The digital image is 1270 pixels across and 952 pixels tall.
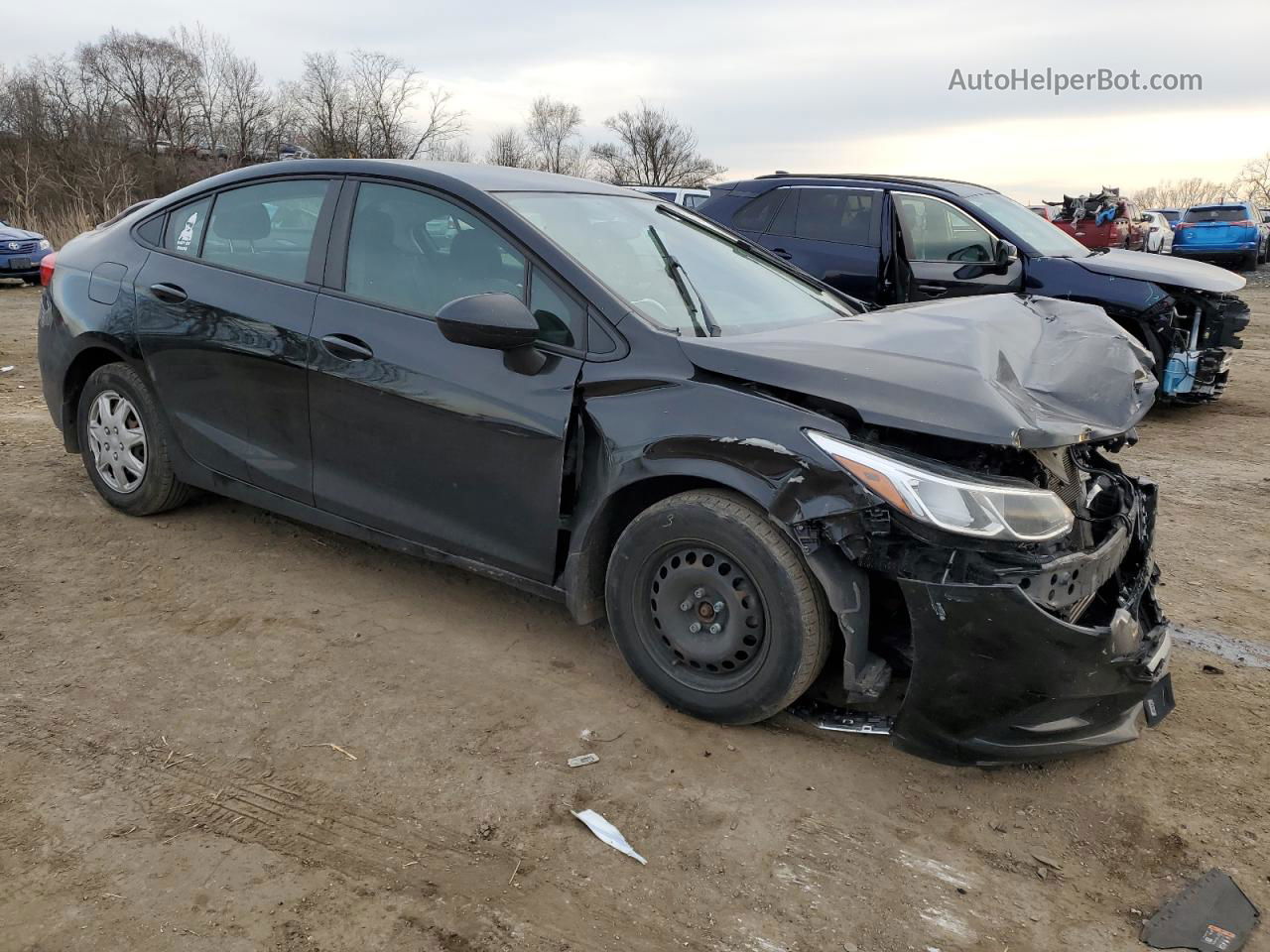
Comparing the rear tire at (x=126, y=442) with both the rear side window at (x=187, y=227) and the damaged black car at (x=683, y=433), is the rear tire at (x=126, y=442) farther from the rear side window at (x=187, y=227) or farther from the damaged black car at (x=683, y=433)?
the rear side window at (x=187, y=227)

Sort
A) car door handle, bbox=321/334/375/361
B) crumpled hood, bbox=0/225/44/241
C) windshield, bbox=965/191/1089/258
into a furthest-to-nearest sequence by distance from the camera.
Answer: crumpled hood, bbox=0/225/44/241 < windshield, bbox=965/191/1089/258 < car door handle, bbox=321/334/375/361

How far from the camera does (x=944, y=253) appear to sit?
26.8 feet

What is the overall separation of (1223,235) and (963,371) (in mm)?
25798

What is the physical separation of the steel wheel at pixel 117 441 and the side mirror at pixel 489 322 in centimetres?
215

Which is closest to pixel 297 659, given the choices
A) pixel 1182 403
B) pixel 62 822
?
pixel 62 822

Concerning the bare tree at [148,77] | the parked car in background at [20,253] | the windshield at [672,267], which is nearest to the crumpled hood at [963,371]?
the windshield at [672,267]

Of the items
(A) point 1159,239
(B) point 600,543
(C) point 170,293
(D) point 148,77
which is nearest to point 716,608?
(B) point 600,543

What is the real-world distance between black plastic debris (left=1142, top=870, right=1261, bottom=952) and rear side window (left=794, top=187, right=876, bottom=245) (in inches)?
258

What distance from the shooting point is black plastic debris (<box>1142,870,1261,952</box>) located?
2.30m

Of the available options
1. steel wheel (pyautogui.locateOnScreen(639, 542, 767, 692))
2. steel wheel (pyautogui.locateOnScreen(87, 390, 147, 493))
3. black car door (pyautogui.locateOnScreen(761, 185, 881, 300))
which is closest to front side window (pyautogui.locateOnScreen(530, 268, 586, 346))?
steel wheel (pyautogui.locateOnScreen(639, 542, 767, 692))

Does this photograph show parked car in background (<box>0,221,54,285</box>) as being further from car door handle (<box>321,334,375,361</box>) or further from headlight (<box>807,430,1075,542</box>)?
headlight (<box>807,430,1075,542</box>)

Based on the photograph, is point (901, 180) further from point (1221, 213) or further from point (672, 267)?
point (1221, 213)

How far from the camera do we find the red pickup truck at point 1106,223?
2488cm

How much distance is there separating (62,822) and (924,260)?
7308mm
